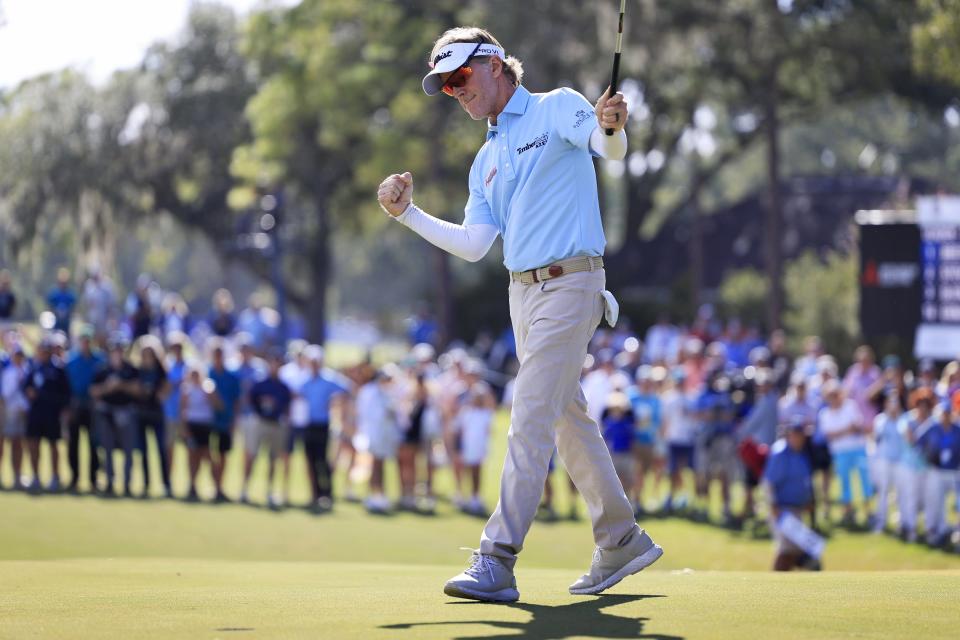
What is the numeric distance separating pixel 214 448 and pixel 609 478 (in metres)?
14.7

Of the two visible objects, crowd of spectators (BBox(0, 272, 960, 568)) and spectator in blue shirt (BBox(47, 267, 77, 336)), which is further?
spectator in blue shirt (BBox(47, 267, 77, 336))

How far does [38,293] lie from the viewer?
34.0 metres

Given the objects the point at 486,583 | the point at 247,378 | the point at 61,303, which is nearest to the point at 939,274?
the point at 247,378

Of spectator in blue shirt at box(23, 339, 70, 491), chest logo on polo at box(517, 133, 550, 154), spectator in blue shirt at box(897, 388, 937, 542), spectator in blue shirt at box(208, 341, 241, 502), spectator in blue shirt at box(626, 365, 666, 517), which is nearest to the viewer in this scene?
chest logo on polo at box(517, 133, 550, 154)

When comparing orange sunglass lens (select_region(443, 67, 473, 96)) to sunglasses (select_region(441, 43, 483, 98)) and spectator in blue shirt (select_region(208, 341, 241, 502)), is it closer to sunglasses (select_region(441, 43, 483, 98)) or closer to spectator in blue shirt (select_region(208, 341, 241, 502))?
sunglasses (select_region(441, 43, 483, 98))

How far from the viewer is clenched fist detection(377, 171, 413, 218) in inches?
279

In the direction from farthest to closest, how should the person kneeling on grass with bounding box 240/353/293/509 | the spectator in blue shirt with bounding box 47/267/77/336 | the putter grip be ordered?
the spectator in blue shirt with bounding box 47/267/77/336
the person kneeling on grass with bounding box 240/353/293/509
the putter grip

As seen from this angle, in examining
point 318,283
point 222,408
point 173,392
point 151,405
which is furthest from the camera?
point 318,283

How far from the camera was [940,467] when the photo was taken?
18.4 meters

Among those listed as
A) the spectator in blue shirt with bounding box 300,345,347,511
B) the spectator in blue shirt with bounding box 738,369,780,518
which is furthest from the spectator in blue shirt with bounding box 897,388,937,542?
the spectator in blue shirt with bounding box 300,345,347,511

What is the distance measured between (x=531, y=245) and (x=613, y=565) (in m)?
1.53

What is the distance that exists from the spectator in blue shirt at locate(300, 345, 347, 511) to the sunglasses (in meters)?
14.7

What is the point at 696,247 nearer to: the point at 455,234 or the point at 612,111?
the point at 455,234

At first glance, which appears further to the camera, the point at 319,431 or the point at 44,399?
the point at 319,431
